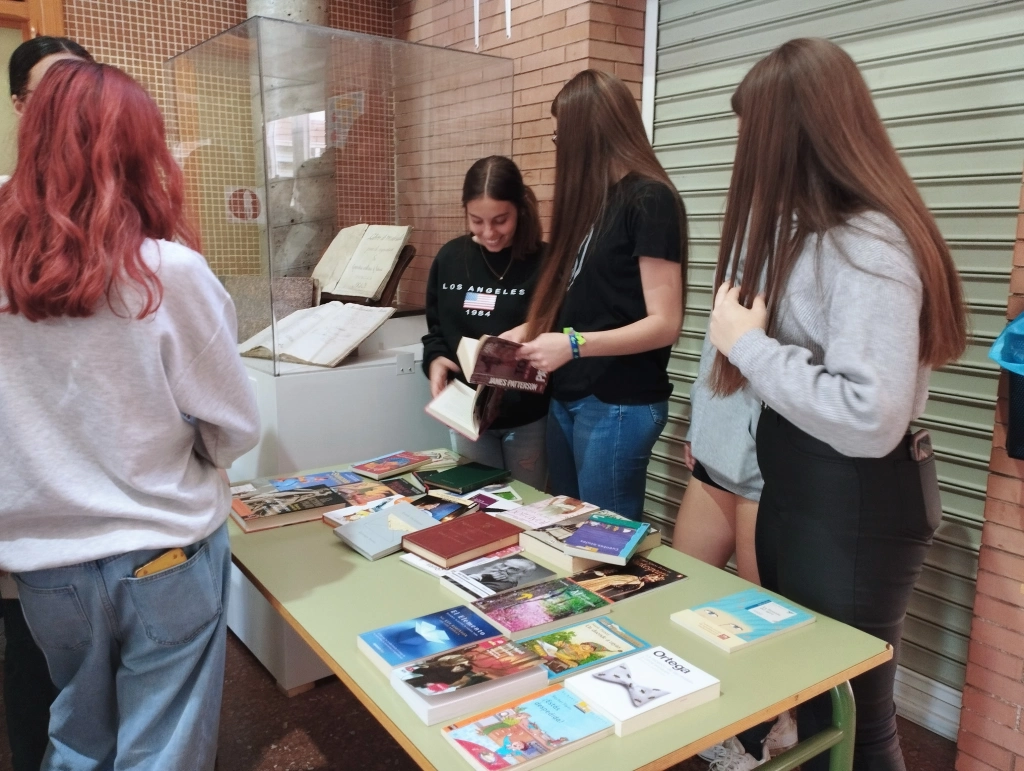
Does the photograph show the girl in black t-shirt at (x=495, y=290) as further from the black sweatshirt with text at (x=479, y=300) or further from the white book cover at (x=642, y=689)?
the white book cover at (x=642, y=689)

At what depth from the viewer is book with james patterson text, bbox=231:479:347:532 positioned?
1769 millimetres

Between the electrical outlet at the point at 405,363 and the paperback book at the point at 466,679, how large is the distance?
5.02ft

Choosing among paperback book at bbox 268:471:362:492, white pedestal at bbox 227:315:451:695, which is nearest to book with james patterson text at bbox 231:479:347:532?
paperback book at bbox 268:471:362:492

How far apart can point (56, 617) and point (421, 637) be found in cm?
56

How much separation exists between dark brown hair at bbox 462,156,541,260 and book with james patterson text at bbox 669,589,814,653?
129 cm

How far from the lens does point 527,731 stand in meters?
1.04

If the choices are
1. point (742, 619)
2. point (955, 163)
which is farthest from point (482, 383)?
point (955, 163)

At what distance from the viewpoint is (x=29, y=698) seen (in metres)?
1.58

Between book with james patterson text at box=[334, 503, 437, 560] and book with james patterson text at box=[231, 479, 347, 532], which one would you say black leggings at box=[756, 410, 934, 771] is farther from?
book with james patterson text at box=[231, 479, 347, 532]

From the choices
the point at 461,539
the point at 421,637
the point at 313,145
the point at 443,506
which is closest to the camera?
the point at 421,637

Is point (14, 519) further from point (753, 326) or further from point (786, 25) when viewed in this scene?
point (786, 25)

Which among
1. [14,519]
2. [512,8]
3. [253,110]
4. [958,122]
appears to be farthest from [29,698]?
[512,8]

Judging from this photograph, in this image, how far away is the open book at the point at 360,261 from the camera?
2.81 meters

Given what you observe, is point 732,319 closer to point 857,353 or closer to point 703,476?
point 857,353
